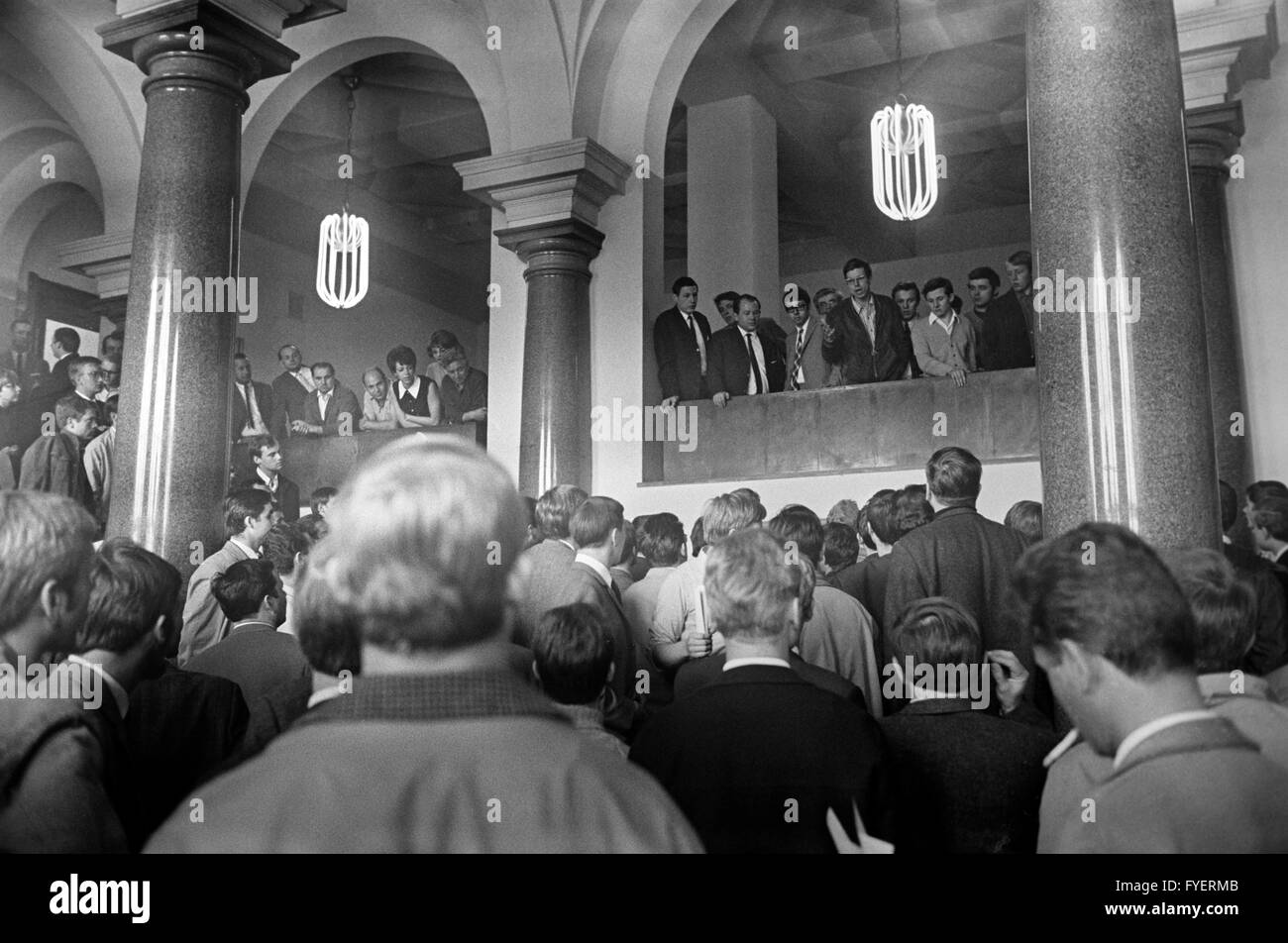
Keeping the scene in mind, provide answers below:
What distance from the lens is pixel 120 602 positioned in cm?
270

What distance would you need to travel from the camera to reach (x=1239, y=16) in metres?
8.24

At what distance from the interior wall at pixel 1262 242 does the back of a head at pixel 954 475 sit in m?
5.30

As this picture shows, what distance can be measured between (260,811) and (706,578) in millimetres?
1561

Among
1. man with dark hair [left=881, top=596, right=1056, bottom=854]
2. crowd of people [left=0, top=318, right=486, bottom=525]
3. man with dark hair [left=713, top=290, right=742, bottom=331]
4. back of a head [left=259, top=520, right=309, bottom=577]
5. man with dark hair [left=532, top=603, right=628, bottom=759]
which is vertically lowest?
man with dark hair [left=881, top=596, right=1056, bottom=854]

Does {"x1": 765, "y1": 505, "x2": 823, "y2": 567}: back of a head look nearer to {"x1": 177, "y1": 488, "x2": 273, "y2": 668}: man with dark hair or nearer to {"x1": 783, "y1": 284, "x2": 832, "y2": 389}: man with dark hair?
{"x1": 177, "y1": 488, "x2": 273, "y2": 668}: man with dark hair

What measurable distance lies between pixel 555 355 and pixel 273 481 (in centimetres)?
244

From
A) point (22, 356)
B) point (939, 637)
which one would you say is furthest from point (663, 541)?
point (22, 356)

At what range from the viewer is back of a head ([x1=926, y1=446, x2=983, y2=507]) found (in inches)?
183

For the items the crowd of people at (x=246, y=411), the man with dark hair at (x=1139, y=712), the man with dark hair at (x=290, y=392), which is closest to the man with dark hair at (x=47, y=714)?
the man with dark hair at (x=1139, y=712)

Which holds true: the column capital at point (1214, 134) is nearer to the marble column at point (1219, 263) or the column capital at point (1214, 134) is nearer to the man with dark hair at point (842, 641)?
the marble column at point (1219, 263)

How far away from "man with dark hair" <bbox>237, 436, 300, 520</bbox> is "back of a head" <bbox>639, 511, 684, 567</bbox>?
12.0 ft

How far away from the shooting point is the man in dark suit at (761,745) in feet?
8.17

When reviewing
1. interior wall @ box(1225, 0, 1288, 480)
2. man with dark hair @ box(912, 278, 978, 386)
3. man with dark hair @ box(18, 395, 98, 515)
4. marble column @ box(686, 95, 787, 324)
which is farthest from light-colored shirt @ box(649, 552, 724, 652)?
marble column @ box(686, 95, 787, 324)

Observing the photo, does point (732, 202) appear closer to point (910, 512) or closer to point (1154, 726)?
point (910, 512)
